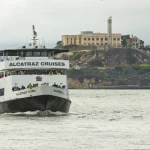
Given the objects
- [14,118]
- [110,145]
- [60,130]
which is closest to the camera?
[110,145]

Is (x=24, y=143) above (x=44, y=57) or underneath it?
underneath

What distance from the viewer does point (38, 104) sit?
60.6 metres

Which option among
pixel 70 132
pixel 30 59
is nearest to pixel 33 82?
pixel 30 59

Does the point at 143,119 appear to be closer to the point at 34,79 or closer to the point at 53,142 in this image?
the point at 34,79

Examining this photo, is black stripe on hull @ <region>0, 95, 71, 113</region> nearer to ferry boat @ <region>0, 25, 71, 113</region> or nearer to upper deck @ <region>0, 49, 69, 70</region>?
ferry boat @ <region>0, 25, 71, 113</region>

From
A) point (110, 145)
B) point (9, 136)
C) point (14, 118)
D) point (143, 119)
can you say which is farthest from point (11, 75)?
point (110, 145)

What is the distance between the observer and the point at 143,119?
198 feet

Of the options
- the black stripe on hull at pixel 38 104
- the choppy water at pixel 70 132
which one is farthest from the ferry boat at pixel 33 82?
the choppy water at pixel 70 132

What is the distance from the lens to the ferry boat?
60.2 meters

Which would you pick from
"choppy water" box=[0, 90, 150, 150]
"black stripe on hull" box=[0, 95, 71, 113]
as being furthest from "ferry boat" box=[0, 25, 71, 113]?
"choppy water" box=[0, 90, 150, 150]

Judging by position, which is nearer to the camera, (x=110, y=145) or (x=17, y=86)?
(x=110, y=145)

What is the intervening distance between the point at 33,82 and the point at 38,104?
7.26 ft

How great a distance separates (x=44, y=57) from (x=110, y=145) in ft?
78.9

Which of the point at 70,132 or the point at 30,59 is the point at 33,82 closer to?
the point at 30,59
